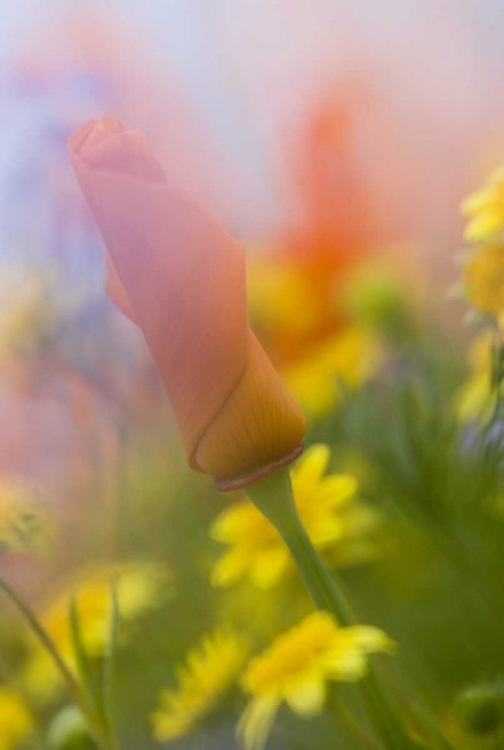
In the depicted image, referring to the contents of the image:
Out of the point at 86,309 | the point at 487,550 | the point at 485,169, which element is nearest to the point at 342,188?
the point at 485,169

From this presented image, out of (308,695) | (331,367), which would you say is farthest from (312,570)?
(331,367)

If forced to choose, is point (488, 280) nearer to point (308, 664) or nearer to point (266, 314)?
point (308, 664)

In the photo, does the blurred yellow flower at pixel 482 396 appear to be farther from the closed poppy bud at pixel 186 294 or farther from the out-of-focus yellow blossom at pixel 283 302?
the out-of-focus yellow blossom at pixel 283 302

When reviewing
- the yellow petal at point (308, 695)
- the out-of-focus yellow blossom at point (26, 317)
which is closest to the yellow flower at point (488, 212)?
the yellow petal at point (308, 695)

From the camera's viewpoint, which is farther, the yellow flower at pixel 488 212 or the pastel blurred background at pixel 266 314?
the pastel blurred background at pixel 266 314

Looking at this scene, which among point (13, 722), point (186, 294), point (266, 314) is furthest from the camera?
point (266, 314)
